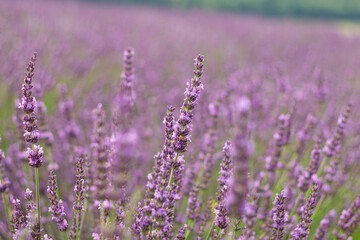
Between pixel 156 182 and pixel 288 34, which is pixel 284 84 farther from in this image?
pixel 288 34

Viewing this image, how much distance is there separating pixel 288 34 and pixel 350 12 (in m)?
12.4

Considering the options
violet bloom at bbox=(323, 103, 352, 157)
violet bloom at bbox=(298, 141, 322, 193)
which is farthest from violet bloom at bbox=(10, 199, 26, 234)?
violet bloom at bbox=(323, 103, 352, 157)

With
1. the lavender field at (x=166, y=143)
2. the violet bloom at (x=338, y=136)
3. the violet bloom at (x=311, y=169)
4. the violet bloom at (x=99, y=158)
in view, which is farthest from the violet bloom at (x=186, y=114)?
the violet bloom at (x=338, y=136)

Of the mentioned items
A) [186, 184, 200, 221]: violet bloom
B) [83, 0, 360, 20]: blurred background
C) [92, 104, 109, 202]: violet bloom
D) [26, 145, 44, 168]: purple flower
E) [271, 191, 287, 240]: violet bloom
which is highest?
[83, 0, 360, 20]: blurred background

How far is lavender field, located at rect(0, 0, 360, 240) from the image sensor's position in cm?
161

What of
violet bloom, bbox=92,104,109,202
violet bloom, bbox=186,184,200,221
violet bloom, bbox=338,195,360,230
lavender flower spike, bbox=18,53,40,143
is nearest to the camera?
violet bloom, bbox=92,104,109,202

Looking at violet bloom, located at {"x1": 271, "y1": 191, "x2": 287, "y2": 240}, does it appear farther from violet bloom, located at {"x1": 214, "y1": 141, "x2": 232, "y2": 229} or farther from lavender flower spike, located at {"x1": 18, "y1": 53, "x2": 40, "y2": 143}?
lavender flower spike, located at {"x1": 18, "y1": 53, "x2": 40, "y2": 143}

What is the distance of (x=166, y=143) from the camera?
1722mm

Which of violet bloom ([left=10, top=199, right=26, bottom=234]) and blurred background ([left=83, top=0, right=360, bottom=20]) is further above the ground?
blurred background ([left=83, top=0, right=360, bottom=20])

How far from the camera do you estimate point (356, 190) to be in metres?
3.99

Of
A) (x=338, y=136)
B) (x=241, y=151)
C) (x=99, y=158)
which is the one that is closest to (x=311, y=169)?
(x=338, y=136)

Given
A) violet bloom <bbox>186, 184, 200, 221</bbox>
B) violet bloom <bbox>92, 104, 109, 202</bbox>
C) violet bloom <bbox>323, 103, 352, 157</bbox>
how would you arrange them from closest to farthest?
violet bloom <bbox>92, 104, 109, 202</bbox>, violet bloom <bbox>186, 184, 200, 221</bbox>, violet bloom <bbox>323, 103, 352, 157</bbox>

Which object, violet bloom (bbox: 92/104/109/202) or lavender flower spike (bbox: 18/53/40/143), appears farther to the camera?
lavender flower spike (bbox: 18/53/40/143)

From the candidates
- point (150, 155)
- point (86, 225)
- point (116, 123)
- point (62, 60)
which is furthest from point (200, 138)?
point (62, 60)
